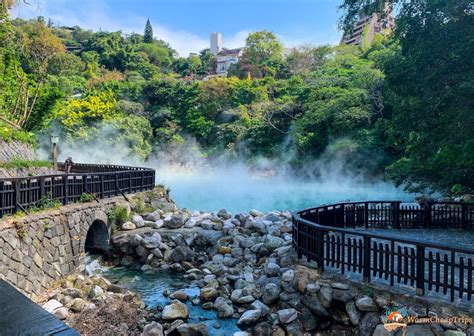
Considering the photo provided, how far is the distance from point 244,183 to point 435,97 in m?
23.1

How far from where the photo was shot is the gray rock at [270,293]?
7.22 meters

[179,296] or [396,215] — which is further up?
[396,215]

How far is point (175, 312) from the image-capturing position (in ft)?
24.4

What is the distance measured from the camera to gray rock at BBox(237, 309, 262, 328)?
6852 millimetres

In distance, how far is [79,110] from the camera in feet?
110

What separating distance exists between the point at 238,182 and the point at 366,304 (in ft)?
86.4

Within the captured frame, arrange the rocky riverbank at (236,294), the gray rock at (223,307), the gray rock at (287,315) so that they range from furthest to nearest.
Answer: the gray rock at (223,307) → the gray rock at (287,315) → the rocky riverbank at (236,294)

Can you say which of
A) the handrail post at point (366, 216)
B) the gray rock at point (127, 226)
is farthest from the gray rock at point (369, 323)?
the gray rock at point (127, 226)

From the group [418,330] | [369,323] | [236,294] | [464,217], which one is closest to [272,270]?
[236,294]

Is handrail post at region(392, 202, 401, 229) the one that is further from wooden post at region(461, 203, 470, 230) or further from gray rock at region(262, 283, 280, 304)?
gray rock at region(262, 283, 280, 304)

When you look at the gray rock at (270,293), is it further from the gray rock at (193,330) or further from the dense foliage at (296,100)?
the dense foliage at (296,100)

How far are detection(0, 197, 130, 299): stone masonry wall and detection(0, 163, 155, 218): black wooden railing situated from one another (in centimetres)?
40

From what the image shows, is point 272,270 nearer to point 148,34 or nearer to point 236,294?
point 236,294

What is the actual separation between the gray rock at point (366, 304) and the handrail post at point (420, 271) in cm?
71
